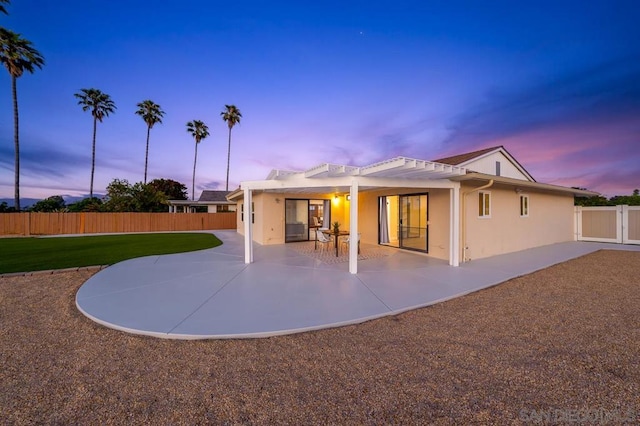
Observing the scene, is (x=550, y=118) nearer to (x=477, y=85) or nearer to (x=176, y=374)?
(x=477, y=85)

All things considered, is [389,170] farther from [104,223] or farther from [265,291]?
[104,223]

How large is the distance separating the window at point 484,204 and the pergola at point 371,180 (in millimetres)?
1635

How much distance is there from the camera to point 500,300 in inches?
179

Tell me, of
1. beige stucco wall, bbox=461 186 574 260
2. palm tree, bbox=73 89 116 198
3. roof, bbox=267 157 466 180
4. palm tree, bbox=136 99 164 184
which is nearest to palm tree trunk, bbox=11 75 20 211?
palm tree, bbox=73 89 116 198

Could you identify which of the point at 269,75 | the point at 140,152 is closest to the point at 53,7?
the point at 269,75

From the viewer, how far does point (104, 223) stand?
18062 mm

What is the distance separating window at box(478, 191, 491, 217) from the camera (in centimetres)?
835

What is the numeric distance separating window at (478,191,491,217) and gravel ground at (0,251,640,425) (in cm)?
465

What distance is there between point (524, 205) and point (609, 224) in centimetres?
694

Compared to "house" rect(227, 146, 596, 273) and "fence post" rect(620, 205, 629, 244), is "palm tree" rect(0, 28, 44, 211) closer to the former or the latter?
"house" rect(227, 146, 596, 273)

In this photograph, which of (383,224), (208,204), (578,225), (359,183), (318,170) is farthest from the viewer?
(208,204)

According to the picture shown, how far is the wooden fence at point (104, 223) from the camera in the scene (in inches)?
616

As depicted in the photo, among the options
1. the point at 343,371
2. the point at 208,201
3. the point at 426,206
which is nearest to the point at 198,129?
the point at 208,201

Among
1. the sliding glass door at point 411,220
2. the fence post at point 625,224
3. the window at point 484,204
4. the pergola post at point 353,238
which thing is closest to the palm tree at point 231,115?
the sliding glass door at point 411,220
